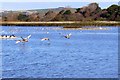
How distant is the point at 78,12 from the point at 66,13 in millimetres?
5272

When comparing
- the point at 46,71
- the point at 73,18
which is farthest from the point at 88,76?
the point at 73,18

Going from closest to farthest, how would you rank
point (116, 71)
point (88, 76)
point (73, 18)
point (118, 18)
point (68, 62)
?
1. point (88, 76)
2. point (116, 71)
3. point (68, 62)
4. point (118, 18)
5. point (73, 18)

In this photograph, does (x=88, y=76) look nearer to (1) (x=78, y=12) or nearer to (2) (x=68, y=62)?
(2) (x=68, y=62)

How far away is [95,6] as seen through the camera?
181500 millimetres

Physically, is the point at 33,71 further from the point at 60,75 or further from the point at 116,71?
the point at 116,71

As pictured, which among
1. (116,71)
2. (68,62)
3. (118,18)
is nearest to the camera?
(116,71)

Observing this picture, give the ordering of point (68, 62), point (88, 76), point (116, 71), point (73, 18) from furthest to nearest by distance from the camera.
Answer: point (73, 18), point (68, 62), point (116, 71), point (88, 76)

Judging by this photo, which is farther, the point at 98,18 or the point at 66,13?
the point at 66,13

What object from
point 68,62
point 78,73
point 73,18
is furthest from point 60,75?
point 73,18

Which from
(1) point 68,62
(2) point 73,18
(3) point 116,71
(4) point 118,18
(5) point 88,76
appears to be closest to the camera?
(5) point 88,76

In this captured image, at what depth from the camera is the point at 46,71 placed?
25062mm

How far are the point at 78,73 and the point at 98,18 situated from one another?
471 feet

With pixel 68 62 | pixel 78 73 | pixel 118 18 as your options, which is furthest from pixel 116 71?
pixel 118 18

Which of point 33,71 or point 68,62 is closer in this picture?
point 33,71
